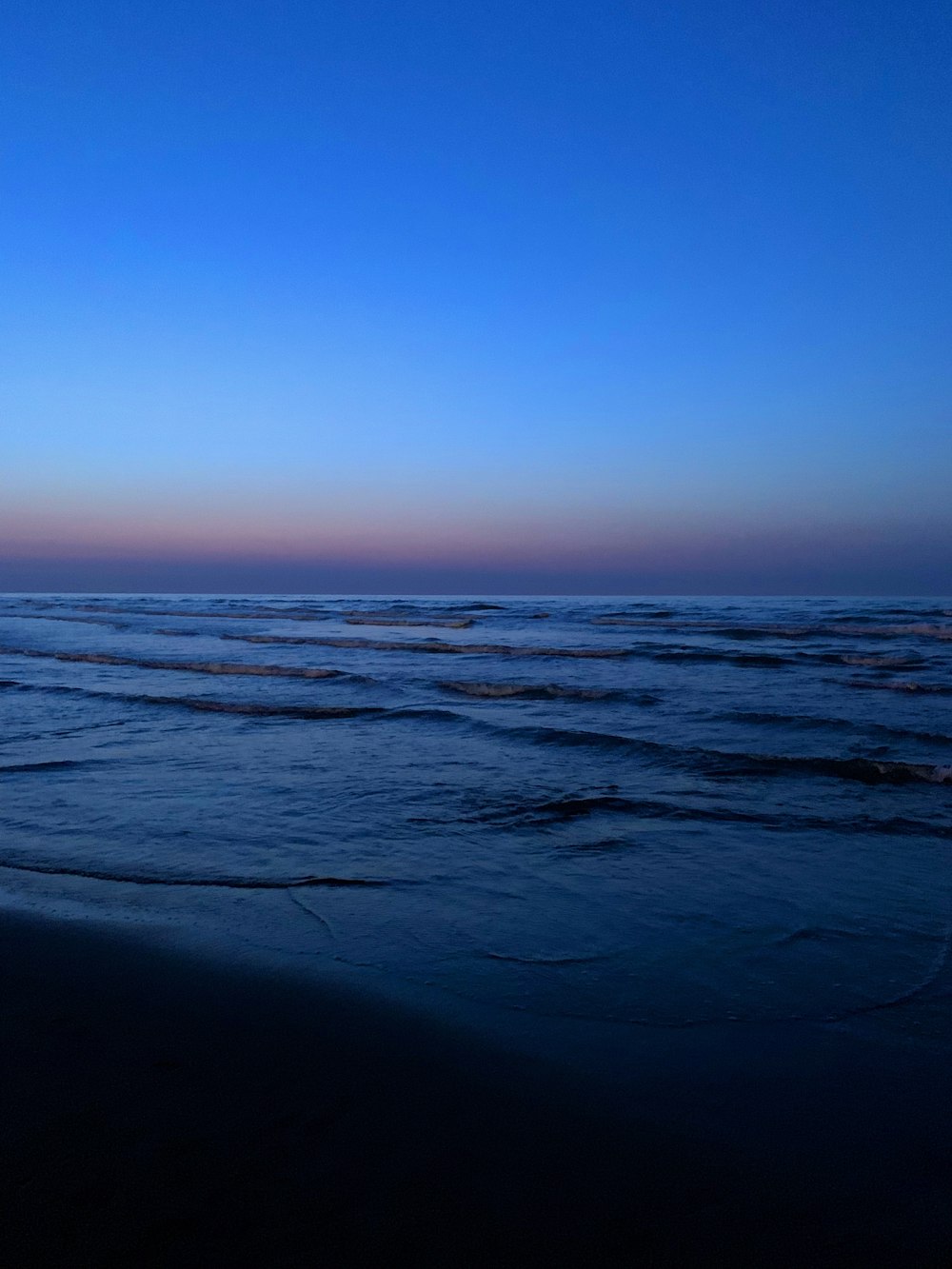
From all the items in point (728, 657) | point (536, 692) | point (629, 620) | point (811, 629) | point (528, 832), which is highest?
point (629, 620)

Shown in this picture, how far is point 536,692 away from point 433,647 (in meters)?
8.37

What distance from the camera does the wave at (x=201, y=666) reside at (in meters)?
13.8

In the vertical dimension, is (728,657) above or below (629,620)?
below

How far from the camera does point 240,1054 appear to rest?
235cm

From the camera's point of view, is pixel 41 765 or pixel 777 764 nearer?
pixel 41 765

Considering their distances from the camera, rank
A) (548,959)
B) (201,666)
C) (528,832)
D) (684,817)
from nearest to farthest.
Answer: (548,959) → (528,832) → (684,817) → (201,666)

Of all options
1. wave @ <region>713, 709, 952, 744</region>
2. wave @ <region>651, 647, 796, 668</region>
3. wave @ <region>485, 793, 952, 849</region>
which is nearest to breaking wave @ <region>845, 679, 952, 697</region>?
wave @ <region>651, 647, 796, 668</region>

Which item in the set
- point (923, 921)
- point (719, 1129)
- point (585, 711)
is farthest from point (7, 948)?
point (585, 711)

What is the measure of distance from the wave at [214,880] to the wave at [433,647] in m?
13.7

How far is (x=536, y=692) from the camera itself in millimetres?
11812

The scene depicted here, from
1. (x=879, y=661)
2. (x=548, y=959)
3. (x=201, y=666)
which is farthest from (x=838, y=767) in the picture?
(x=201, y=666)

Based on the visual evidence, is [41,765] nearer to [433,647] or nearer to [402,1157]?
[402,1157]

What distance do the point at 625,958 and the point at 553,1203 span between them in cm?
142

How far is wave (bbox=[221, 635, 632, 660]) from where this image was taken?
1795cm
